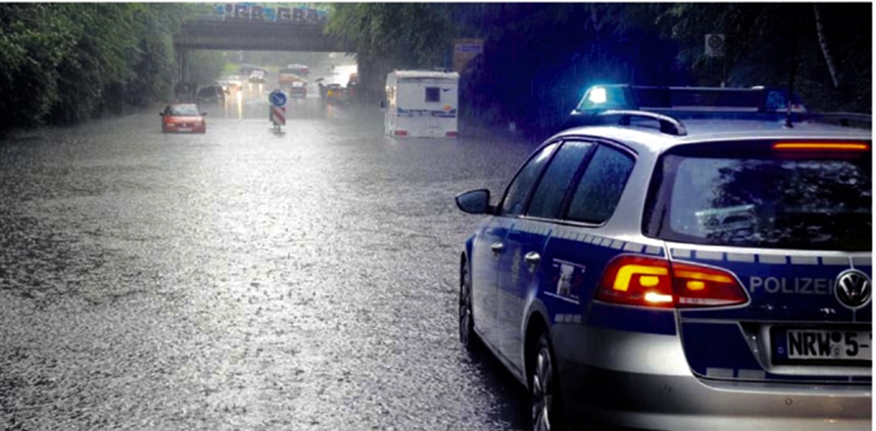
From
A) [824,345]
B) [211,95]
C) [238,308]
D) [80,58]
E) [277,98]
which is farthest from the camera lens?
[211,95]

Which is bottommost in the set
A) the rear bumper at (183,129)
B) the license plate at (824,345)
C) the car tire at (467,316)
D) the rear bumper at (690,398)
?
the rear bumper at (183,129)

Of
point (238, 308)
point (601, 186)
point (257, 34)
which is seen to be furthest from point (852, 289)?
point (257, 34)

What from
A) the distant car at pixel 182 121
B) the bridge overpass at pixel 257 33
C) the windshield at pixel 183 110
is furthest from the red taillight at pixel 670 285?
the bridge overpass at pixel 257 33

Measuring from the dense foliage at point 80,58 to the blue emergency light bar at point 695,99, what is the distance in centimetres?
2479

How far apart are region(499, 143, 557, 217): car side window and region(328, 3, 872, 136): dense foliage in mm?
12258

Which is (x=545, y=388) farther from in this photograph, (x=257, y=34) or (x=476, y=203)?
(x=257, y=34)

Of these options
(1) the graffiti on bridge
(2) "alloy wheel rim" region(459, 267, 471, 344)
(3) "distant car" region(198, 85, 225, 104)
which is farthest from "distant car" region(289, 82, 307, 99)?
(2) "alloy wheel rim" region(459, 267, 471, 344)

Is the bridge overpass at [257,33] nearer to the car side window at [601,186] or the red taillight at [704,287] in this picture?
the car side window at [601,186]

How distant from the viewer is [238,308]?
32.1ft

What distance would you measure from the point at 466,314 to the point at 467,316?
2.0 inches

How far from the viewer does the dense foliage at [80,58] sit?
130 feet

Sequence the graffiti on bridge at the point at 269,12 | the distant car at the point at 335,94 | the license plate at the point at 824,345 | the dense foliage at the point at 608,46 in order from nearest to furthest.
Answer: the license plate at the point at 824,345 → the dense foliage at the point at 608,46 → the distant car at the point at 335,94 → the graffiti on bridge at the point at 269,12

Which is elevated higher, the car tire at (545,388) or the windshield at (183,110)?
the car tire at (545,388)

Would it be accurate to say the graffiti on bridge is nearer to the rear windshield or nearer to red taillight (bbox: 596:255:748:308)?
the rear windshield
